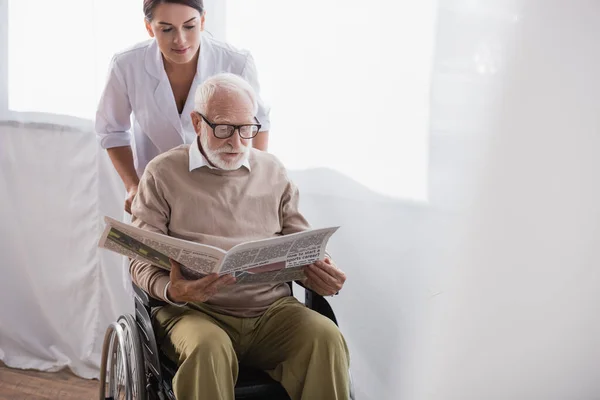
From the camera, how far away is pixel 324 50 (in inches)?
106

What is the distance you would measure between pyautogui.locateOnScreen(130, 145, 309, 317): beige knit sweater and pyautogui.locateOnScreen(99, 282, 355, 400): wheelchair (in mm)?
86

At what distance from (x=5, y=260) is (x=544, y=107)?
2400 millimetres

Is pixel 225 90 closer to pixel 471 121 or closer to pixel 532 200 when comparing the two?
pixel 471 121

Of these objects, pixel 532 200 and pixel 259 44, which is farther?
pixel 259 44

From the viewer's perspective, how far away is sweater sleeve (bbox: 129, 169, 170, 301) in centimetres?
204

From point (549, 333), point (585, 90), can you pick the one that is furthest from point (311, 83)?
point (549, 333)

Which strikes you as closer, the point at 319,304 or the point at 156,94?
the point at 319,304

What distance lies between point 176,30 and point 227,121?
0.34m

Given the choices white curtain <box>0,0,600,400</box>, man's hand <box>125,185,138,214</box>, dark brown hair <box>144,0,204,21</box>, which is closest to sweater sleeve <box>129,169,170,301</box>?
man's hand <box>125,185,138,214</box>

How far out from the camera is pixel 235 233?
2.12 m

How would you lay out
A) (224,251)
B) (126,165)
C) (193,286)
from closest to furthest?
1. (224,251)
2. (193,286)
3. (126,165)

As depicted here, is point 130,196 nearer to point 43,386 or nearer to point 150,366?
point 150,366

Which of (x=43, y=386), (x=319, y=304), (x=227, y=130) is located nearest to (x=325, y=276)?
(x=319, y=304)

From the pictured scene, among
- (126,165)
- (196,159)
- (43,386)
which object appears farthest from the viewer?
(43,386)
